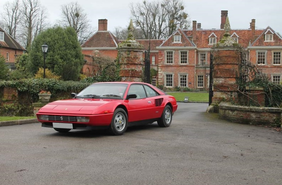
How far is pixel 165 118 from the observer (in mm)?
10789

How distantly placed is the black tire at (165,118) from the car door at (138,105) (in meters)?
0.77

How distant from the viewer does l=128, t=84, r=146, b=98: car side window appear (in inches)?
386

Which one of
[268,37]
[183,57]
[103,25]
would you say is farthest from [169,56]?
[268,37]

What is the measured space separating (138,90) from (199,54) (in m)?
45.4

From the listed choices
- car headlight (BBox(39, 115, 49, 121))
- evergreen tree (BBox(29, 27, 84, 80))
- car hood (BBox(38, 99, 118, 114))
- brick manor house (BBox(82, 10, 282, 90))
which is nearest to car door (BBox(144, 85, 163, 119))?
car hood (BBox(38, 99, 118, 114))

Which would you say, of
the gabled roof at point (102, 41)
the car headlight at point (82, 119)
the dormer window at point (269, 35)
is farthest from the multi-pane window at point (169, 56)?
the car headlight at point (82, 119)

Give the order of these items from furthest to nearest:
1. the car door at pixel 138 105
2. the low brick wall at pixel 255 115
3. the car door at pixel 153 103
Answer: the low brick wall at pixel 255 115
the car door at pixel 153 103
the car door at pixel 138 105

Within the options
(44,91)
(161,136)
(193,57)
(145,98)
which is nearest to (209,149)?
(161,136)

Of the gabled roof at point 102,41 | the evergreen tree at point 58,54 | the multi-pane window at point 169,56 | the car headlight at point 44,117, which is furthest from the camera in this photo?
the gabled roof at point 102,41

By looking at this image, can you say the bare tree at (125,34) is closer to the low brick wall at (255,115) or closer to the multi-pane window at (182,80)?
the multi-pane window at (182,80)

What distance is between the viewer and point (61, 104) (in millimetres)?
8664

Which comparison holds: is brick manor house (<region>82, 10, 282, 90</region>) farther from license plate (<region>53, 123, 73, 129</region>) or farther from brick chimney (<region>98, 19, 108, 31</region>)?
license plate (<region>53, 123, 73, 129</region>)

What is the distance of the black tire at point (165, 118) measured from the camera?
34.9ft

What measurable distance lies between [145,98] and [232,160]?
13.9 ft
